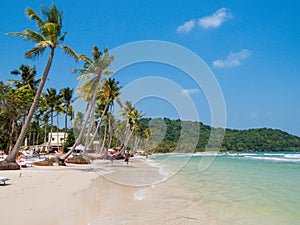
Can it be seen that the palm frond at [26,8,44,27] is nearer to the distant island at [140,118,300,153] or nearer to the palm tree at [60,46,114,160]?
the palm tree at [60,46,114,160]

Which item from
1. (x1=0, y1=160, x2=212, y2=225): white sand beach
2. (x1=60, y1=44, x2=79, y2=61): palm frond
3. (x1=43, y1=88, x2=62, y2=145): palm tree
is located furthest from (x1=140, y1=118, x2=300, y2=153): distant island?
(x1=0, y1=160, x2=212, y2=225): white sand beach

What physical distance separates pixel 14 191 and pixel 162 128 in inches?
3143

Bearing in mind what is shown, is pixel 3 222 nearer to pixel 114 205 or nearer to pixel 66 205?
pixel 66 205

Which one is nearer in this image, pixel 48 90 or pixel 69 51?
pixel 69 51

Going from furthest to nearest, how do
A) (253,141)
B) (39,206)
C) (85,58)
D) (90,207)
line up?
(253,141) < (85,58) < (90,207) < (39,206)

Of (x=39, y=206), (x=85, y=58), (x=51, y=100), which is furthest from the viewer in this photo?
(x=51, y=100)

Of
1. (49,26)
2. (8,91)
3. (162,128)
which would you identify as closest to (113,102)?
(8,91)

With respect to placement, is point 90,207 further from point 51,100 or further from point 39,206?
point 51,100

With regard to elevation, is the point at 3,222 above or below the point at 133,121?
below

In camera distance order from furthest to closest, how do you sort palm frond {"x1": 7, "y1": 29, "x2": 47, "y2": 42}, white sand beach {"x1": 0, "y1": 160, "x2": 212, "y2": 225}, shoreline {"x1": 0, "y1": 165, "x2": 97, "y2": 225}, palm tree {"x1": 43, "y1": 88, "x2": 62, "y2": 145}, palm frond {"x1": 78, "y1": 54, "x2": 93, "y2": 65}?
palm tree {"x1": 43, "y1": 88, "x2": 62, "y2": 145} < palm frond {"x1": 78, "y1": 54, "x2": 93, "y2": 65} < palm frond {"x1": 7, "y1": 29, "x2": 47, "y2": 42} < white sand beach {"x1": 0, "y1": 160, "x2": 212, "y2": 225} < shoreline {"x1": 0, "y1": 165, "x2": 97, "y2": 225}

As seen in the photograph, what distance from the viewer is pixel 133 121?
4838cm

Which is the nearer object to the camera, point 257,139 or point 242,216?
point 242,216

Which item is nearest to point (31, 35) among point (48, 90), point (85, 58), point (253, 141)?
point (85, 58)

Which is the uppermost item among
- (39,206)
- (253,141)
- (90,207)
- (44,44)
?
(44,44)
